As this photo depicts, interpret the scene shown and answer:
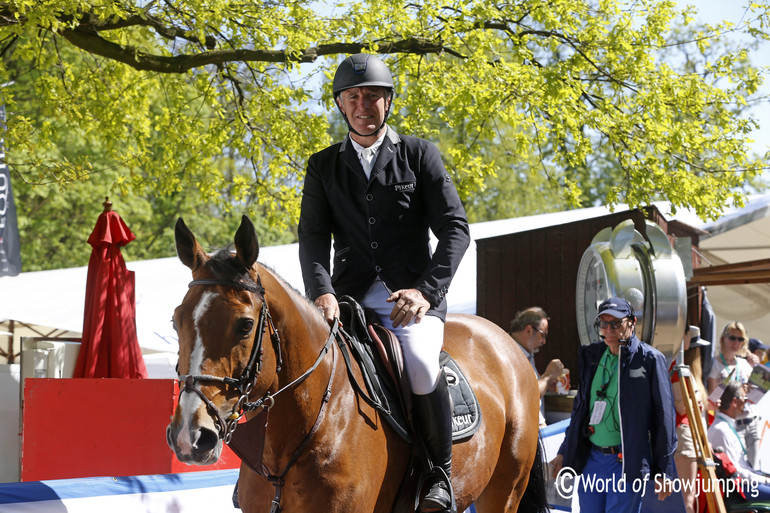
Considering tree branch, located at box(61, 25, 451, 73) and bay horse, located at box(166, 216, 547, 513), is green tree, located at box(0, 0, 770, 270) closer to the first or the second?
tree branch, located at box(61, 25, 451, 73)

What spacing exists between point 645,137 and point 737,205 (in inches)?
58.9

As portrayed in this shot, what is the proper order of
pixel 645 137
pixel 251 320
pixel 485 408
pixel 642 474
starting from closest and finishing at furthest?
pixel 251 320 → pixel 485 408 → pixel 642 474 → pixel 645 137

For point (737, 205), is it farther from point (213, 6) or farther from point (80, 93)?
point (80, 93)

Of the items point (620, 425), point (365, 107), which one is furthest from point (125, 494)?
point (620, 425)

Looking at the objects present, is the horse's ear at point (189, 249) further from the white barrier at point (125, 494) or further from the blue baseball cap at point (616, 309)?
the blue baseball cap at point (616, 309)

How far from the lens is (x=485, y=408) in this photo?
14.8 ft

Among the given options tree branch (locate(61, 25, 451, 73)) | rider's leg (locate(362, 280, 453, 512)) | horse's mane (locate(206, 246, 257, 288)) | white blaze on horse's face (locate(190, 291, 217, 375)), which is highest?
tree branch (locate(61, 25, 451, 73))

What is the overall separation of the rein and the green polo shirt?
3.16 meters

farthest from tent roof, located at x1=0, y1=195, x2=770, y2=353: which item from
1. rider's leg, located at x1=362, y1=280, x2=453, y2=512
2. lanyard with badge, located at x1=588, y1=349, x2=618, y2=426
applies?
rider's leg, located at x1=362, y1=280, x2=453, y2=512

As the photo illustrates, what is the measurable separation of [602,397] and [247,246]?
3.89m

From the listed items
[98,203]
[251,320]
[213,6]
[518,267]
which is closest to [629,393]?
[251,320]

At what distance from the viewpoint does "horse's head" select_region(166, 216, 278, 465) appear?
9.01 ft

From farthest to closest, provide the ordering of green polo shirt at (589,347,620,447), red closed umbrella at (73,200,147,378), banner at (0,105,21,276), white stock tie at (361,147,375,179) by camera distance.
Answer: banner at (0,105,21,276), red closed umbrella at (73,200,147,378), green polo shirt at (589,347,620,447), white stock tie at (361,147,375,179)

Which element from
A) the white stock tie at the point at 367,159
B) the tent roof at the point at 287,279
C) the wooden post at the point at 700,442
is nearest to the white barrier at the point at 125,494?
the white stock tie at the point at 367,159
